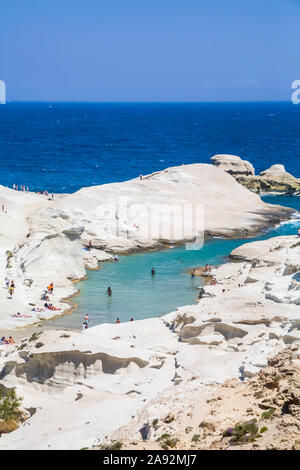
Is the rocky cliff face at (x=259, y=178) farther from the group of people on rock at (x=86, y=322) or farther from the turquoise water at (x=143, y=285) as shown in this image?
the group of people on rock at (x=86, y=322)

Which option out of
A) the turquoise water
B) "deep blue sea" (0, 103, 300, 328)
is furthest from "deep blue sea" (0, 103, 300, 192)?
the turquoise water

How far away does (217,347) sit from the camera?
3158cm

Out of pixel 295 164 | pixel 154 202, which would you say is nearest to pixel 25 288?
pixel 154 202

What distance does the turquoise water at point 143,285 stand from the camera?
4425 cm

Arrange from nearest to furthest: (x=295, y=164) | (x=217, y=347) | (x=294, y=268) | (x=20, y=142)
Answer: (x=217, y=347)
(x=294, y=268)
(x=295, y=164)
(x=20, y=142)

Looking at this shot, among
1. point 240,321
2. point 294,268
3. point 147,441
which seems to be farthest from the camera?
point 294,268

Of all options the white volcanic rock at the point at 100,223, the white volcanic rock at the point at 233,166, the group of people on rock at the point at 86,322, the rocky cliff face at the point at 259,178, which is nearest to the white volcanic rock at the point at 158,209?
the white volcanic rock at the point at 100,223

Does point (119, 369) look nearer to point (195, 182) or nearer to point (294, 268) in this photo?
point (294, 268)

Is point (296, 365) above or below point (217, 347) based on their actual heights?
above

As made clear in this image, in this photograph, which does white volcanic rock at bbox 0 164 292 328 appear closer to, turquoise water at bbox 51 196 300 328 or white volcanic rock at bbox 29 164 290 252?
white volcanic rock at bbox 29 164 290 252

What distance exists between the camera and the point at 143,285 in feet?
165

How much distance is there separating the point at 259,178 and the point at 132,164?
32.0 m

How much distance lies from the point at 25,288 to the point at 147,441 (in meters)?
30.0
